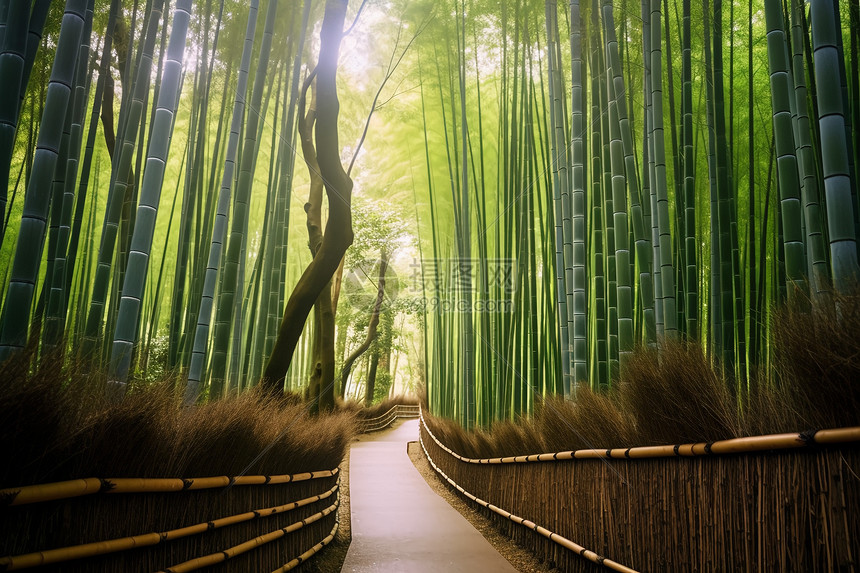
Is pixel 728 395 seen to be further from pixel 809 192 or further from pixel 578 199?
pixel 578 199

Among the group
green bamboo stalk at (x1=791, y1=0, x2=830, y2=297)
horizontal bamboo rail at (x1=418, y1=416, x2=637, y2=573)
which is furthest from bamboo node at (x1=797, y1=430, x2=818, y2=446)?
horizontal bamboo rail at (x1=418, y1=416, x2=637, y2=573)

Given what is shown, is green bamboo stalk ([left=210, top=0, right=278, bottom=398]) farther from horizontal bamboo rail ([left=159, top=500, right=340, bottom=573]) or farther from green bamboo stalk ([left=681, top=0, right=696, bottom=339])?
green bamboo stalk ([left=681, top=0, right=696, bottom=339])

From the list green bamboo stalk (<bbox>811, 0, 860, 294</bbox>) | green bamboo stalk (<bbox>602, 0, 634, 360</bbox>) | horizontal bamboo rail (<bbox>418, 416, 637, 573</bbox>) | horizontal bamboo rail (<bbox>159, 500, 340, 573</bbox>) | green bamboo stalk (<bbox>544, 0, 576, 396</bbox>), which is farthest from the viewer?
green bamboo stalk (<bbox>544, 0, 576, 396</bbox>)

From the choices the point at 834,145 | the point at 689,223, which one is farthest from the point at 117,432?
the point at 689,223

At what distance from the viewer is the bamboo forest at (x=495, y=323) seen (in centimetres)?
128

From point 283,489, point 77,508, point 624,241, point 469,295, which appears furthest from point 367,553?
point 469,295

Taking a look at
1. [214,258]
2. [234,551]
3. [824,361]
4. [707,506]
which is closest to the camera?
[824,361]

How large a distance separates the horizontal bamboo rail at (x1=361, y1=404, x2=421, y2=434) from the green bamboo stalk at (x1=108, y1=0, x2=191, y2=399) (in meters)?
6.97

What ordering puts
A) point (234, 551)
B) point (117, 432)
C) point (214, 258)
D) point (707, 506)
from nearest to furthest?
point (117, 432) < point (707, 506) < point (234, 551) < point (214, 258)

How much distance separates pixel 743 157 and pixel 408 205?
592 cm

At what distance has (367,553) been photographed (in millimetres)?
3219

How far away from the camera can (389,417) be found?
46.3 feet

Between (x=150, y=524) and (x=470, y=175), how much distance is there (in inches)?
212

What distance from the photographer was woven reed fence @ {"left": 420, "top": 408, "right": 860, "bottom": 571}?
119 cm
